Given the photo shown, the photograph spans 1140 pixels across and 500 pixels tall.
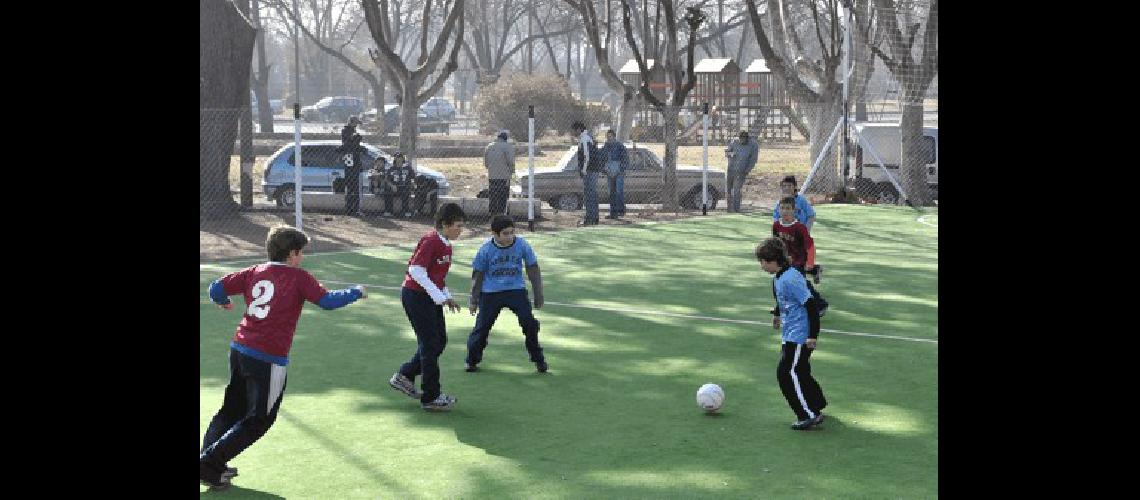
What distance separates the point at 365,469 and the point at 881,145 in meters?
24.3

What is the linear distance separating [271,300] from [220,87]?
1949 centimetres

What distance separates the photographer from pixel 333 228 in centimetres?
2425

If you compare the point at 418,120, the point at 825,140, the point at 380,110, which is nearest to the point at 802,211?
the point at 825,140

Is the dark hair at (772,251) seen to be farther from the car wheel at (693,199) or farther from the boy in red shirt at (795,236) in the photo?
the car wheel at (693,199)

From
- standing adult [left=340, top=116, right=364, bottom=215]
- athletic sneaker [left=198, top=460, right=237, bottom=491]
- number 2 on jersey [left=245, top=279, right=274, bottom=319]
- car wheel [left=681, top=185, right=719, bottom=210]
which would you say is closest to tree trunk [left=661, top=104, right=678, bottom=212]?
car wheel [left=681, top=185, right=719, bottom=210]

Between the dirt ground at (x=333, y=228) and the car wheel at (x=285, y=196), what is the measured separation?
0.40m

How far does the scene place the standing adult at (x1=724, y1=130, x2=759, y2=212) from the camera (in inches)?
1075

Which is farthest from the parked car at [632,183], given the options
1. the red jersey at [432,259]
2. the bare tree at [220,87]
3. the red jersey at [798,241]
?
the red jersey at [432,259]

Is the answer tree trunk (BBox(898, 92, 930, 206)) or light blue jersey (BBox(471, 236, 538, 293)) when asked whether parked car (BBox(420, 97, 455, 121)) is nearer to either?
tree trunk (BBox(898, 92, 930, 206))

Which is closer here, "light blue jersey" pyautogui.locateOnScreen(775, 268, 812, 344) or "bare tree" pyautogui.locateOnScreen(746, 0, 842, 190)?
"light blue jersey" pyautogui.locateOnScreen(775, 268, 812, 344)

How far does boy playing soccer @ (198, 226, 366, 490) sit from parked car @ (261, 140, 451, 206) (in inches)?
747

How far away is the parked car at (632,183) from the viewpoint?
2792 cm

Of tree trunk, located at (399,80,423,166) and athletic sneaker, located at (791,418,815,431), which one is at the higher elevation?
tree trunk, located at (399,80,423,166)
